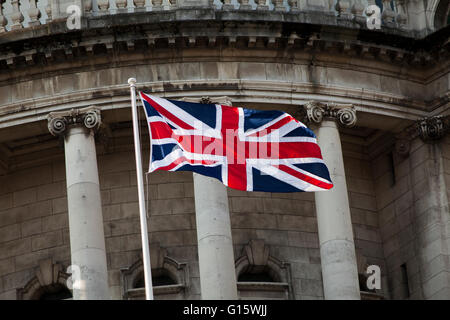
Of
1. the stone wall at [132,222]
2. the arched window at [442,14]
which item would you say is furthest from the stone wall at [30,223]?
the arched window at [442,14]

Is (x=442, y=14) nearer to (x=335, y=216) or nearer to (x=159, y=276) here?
(x=335, y=216)

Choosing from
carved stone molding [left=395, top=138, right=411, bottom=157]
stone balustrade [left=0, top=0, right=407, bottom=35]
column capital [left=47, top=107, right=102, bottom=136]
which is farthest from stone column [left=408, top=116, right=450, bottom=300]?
column capital [left=47, top=107, right=102, bottom=136]

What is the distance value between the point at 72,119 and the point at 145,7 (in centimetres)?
395

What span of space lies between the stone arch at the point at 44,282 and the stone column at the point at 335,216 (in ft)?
25.5

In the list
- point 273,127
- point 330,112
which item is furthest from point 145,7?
point 273,127

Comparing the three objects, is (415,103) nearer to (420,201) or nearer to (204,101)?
(420,201)

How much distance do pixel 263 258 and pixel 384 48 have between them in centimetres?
690

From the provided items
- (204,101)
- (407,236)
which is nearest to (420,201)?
(407,236)

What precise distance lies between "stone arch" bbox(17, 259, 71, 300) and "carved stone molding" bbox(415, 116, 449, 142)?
429 inches

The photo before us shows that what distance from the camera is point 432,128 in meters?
59.5

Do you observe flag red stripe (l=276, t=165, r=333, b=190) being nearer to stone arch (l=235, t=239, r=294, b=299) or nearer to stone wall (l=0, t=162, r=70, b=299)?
stone arch (l=235, t=239, r=294, b=299)

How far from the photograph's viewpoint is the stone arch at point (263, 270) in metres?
59.0

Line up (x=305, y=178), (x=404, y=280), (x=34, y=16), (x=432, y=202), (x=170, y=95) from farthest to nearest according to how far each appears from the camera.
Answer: (x=404, y=280)
(x=432, y=202)
(x=34, y=16)
(x=170, y=95)
(x=305, y=178)
